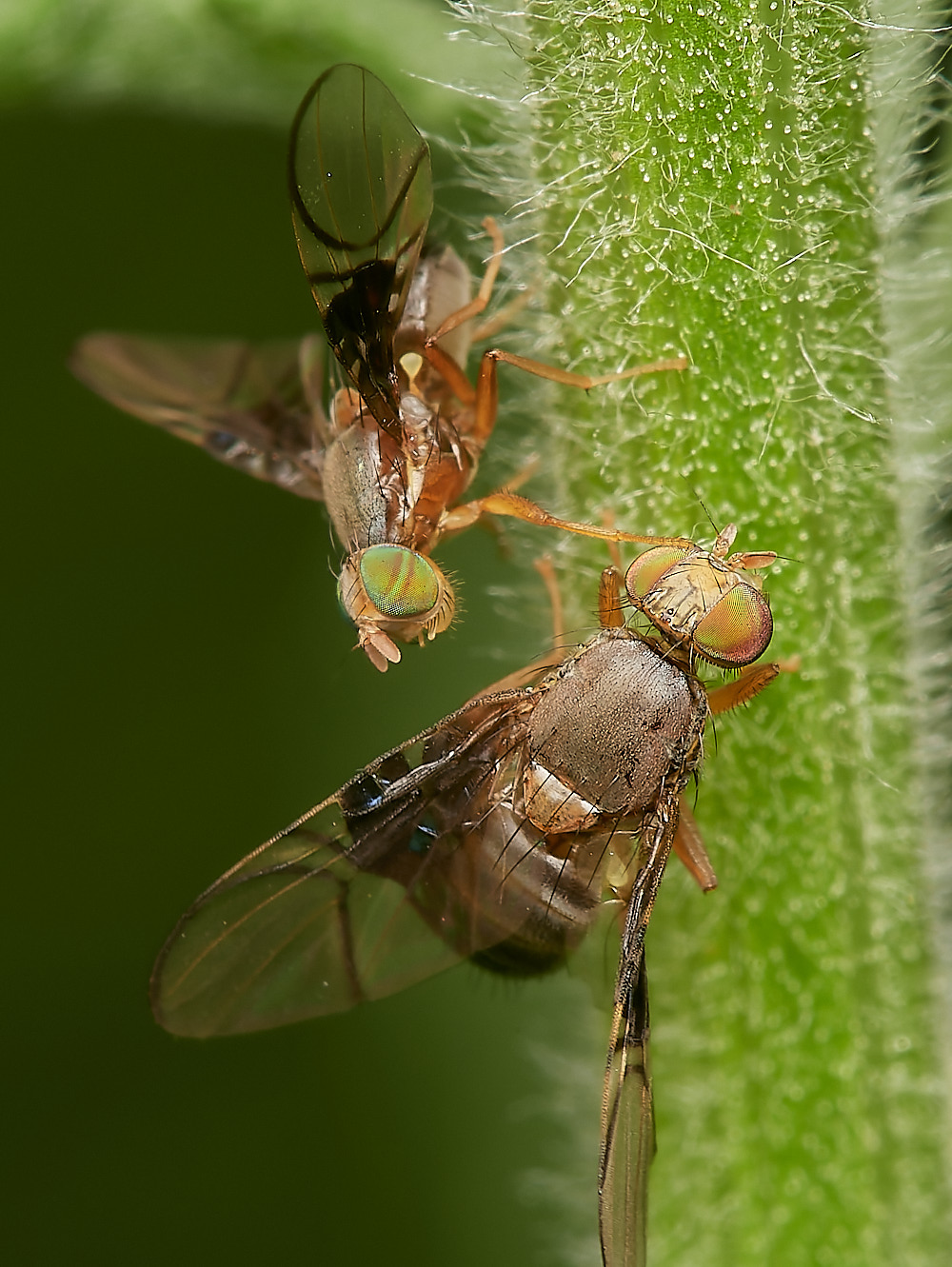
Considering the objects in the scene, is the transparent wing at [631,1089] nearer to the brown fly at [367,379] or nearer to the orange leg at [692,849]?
the orange leg at [692,849]

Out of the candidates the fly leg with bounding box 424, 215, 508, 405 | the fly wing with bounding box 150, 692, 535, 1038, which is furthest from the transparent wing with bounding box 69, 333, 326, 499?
the fly wing with bounding box 150, 692, 535, 1038

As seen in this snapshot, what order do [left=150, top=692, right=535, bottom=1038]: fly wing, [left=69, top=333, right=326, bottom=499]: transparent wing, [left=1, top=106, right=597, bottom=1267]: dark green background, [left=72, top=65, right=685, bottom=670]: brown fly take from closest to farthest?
[left=72, top=65, right=685, bottom=670]: brown fly, [left=150, top=692, right=535, bottom=1038]: fly wing, [left=69, top=333, right=326, bottom=499]: transparent wing, [left=1, top=106, right=597, bottom=1267]: dark green background

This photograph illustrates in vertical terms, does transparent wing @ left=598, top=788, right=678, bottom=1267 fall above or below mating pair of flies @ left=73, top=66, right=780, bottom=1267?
below

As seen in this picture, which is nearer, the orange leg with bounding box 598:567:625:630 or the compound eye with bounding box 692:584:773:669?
the compound eye with bounding box 692:584:773:669

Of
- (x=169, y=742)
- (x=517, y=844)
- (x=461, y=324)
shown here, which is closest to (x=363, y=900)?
(x=517, y=844)

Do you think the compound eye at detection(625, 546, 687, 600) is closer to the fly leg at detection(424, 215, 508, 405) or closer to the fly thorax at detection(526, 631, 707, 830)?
the fly thorax at detection(526, 631, 707, 830)

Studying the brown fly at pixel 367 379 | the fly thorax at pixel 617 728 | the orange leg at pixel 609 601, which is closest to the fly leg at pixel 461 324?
the brown fly at pixel 367 379
